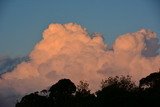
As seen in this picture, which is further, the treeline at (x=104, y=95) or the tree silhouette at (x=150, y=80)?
the tree silhouette at (x=150, y=80)

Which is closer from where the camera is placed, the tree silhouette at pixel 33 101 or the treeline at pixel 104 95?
the treeline at pixel 104 95

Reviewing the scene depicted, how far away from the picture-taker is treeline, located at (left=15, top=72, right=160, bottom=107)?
11612 cm

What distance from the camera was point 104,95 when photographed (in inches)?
4884

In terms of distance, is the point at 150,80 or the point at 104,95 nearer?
the point at 104,95

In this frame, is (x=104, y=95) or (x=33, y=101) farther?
(x=33, y=101)

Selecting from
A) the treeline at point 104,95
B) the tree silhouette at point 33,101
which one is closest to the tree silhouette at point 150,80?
the treeline at point 104,95

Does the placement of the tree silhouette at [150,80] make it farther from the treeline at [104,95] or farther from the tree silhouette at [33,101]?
the tree silhouette at [33,101]

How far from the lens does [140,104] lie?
114938 mm

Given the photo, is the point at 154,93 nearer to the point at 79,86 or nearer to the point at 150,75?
the point at 150,75

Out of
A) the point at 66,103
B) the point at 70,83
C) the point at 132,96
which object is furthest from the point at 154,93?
the point at 70,83

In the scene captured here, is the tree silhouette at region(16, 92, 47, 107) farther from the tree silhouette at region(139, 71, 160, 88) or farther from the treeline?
the tree silhouette at region(139, 71, 160, 88)

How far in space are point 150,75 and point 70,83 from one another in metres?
30.9

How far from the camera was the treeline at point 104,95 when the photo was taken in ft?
381

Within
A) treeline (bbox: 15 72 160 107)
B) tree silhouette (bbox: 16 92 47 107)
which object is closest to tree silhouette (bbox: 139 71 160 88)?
treeline (bbox: 15 72 160 107)
